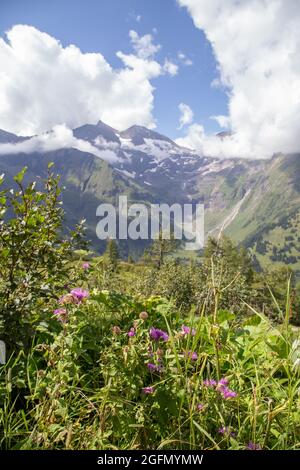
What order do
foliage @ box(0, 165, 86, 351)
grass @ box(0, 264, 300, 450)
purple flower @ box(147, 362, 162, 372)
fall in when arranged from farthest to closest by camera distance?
foliage @ box(0, 165, 86, 351), purple flower @ box(147, 362, 162, 372), grass @ box(0, 264, 300, 450)

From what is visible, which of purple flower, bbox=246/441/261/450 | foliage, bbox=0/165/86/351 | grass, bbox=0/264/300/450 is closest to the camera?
purple flower, bbox=246/441/261/450

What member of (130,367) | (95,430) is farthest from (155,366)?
(95,430)

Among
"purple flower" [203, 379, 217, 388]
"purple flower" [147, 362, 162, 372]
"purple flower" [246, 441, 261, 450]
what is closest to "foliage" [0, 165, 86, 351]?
"purple flower" [147, 362, 162, 372]

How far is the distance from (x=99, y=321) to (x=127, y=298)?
0.48m

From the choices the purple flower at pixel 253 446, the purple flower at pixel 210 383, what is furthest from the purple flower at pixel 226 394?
the purple flower at pixel 253 446

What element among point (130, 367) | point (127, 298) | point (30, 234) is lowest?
point (130, 367)

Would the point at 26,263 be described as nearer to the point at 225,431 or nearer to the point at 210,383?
the point at 210,383

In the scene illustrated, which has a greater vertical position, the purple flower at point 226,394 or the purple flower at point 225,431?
the purple flower at point 226,394

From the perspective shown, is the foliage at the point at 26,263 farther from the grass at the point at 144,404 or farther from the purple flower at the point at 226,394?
the purple flower at the point at 226,394

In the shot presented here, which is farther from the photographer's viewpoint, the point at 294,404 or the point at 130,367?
the point at 294,404

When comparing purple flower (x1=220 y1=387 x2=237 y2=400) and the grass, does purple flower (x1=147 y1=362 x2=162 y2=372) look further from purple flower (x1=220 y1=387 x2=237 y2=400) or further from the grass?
purple flower (x1=220 y1=387 x2=237 y2=400)

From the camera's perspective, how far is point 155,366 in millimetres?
2762

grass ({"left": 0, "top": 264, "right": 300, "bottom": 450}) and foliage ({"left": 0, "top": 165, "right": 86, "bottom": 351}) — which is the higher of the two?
foliage ({"left": 0, "top": 165, "right": 86, "bottom": 351})
